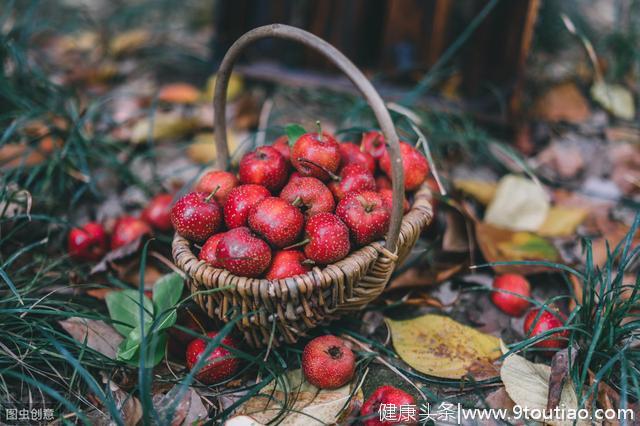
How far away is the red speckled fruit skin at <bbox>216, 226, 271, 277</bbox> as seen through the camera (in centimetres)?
146

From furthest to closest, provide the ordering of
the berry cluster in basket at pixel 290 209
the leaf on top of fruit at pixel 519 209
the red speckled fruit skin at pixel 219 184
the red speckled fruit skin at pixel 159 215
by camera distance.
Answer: the leaf on top of fruit at pixel 519 209
the red speckled fruit skin at pixel 159 215
the red speckled fruit skin at pixel 219 184
the berry cluster in basket at pixel 290 209

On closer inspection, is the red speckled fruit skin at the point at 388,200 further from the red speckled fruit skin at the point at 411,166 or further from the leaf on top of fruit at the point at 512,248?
the leaf on top of fruit at the point at 512,248

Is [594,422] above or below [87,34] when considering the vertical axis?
below

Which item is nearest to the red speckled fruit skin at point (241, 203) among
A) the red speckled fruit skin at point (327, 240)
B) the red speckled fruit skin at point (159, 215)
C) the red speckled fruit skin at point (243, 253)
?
the red speckled fruit skin at point (243, 253)

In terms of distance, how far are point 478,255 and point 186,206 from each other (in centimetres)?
128

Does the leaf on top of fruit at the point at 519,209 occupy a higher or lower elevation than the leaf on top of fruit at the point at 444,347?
higher

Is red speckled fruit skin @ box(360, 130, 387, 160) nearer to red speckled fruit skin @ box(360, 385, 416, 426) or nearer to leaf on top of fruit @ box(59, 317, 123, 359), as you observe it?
red speckled fruit skin @ box(360, 385, 416, 426)

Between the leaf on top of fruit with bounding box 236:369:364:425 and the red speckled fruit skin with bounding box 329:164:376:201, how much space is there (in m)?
0.66

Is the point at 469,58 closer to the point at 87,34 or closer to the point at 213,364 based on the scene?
the point at 213,364

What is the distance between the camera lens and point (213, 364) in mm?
1590

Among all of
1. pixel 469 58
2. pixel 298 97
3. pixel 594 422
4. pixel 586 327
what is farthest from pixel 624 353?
pixel 298 97

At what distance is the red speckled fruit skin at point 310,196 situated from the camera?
166 cm

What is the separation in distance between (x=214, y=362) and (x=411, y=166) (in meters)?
1.00

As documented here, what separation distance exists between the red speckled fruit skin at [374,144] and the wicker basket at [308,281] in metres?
0.35
